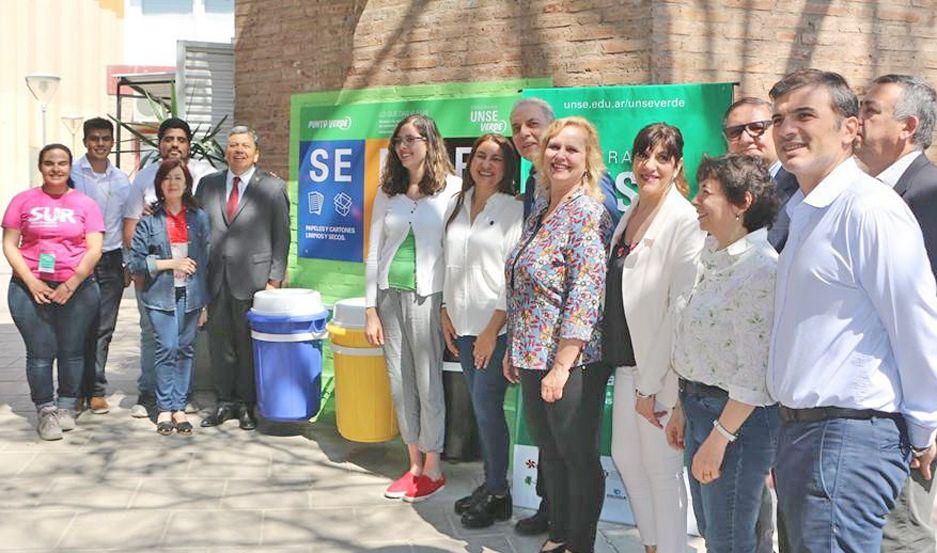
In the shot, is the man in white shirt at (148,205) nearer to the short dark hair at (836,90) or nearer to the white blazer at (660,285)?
the white blazer at (660,285)

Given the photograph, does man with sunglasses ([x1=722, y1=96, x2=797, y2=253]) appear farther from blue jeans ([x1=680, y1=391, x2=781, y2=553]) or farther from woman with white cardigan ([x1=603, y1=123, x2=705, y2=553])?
blue jeans ([x1=680, y1=391, x2=781, y2=553])

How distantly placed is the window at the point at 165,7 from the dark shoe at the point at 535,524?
108 ft

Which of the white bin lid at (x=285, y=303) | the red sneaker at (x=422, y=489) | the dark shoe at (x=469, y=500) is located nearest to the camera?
the dark shoe at (x=469, y=500)

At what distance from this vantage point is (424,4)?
5.93 metres

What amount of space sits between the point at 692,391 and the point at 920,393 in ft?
2.53

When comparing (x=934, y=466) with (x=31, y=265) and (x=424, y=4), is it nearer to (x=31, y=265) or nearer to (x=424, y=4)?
(x=424, y=4)

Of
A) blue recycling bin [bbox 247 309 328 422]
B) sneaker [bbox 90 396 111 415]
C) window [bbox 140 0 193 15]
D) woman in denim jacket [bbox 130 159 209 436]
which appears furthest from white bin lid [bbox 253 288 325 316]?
window [bbox 140 0 193 15]

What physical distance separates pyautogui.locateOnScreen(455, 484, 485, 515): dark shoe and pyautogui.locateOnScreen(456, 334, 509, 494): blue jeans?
0.04m

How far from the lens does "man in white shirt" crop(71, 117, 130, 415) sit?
604 centimetres

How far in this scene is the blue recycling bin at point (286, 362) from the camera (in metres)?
5.33

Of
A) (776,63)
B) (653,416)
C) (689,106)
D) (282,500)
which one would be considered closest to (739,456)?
(653,416)

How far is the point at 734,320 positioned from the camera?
254 cm

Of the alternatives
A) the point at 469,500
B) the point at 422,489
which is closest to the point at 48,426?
the point at 422,489

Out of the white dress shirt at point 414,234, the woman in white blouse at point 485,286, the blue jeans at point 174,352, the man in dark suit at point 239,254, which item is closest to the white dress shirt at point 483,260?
the woman in white blouse at point 485,286
